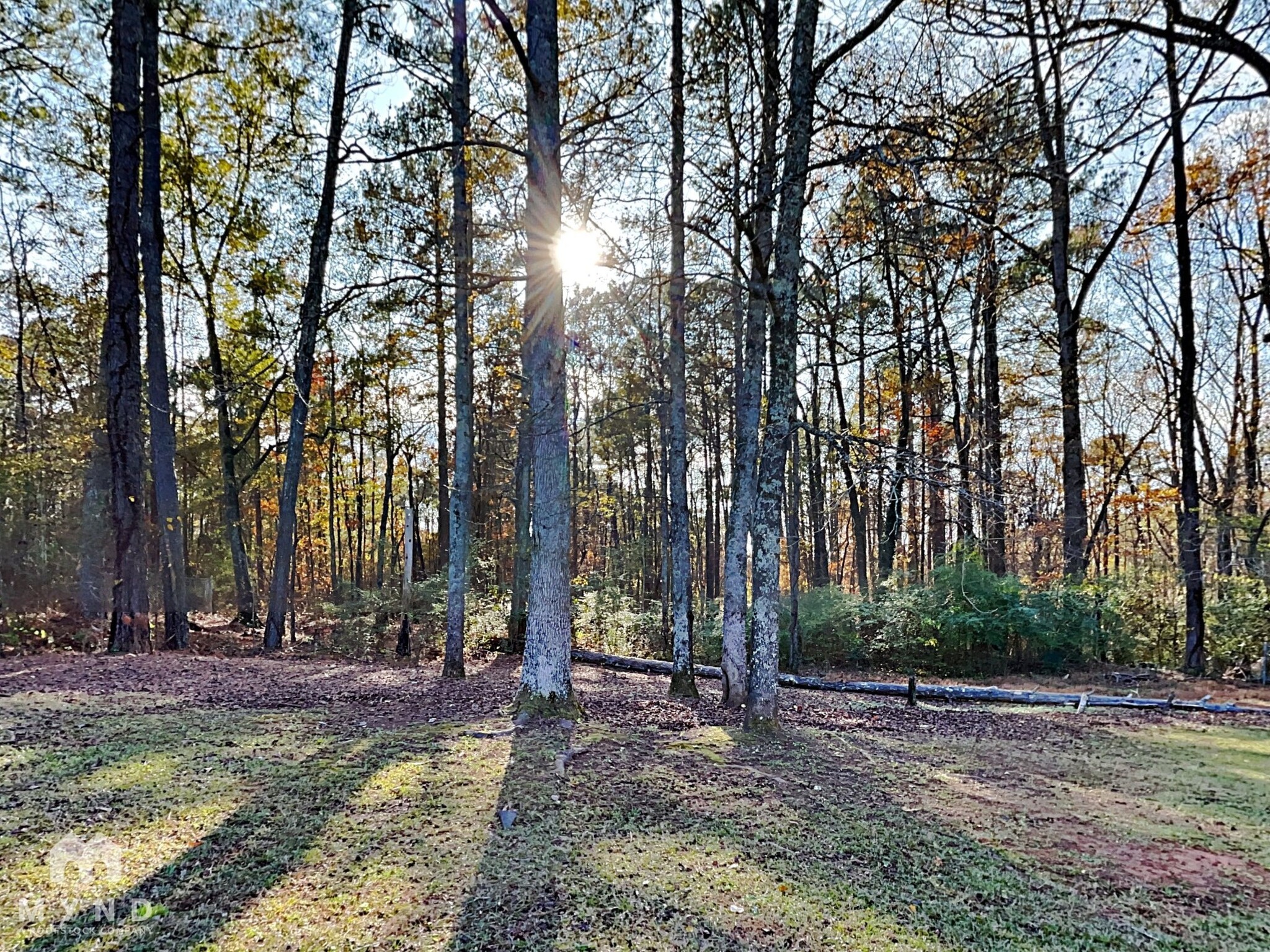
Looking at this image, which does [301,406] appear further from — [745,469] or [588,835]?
[588,835]

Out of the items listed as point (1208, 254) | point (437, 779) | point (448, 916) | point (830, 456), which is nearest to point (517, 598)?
point (830, 456)

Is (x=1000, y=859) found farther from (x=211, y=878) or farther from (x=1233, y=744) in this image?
(x=1233, y=744)

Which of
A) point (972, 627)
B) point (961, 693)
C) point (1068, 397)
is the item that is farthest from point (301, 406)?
point (1068, 397)

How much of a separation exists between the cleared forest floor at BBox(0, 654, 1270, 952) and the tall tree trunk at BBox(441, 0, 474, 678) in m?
3.16

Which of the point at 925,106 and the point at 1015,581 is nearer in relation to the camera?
the point at 925,106

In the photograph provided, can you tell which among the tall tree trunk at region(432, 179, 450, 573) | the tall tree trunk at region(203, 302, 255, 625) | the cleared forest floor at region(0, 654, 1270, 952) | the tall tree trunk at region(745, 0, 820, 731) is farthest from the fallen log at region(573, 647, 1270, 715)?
the tall tree trunk at region(203, 302, 255, 625)

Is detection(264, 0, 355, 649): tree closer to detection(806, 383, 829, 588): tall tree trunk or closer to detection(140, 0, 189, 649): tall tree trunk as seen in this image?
detection(140, 0, 189, 649): tall tree trunk

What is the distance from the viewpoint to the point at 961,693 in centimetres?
1016

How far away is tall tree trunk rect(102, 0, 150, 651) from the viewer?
8.52 meters

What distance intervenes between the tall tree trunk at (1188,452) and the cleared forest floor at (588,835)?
6506 mm

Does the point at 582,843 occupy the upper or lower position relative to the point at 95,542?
lower

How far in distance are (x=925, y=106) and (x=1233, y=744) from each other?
23.4ft

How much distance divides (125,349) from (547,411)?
6.84 m

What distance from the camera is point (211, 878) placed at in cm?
266
